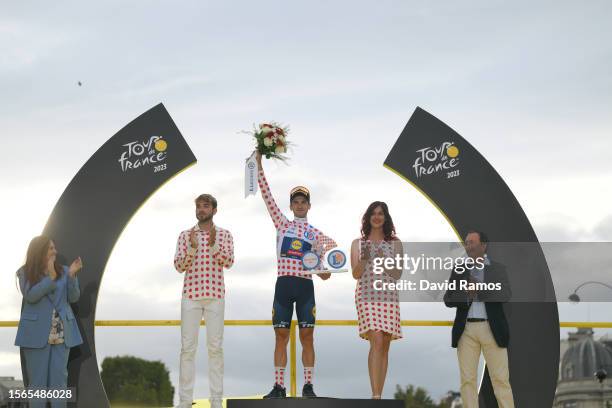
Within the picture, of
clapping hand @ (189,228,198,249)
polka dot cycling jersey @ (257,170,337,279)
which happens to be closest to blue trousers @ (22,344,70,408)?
clapping hand @ (189,228,198,249)

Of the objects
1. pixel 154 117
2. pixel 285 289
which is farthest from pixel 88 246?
pixel 285 289

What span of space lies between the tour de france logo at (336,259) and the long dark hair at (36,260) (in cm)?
263

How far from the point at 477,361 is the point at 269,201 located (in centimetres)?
243

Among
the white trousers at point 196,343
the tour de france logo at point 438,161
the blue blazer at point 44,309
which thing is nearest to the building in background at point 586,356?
the tour de france logo at point 438,161

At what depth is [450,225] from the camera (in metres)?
9.04

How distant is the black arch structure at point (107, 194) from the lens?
8859 millimetres

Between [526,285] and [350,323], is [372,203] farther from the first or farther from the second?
[526,285]

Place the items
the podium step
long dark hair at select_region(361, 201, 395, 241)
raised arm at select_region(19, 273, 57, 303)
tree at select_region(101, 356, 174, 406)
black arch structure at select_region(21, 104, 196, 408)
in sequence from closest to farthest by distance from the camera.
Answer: the podium step → long dark hair at select_region(361, 201, 395, 241) → raised arm at select_region(19, 273, 57, 303) → black arch structure at select_region(21, 104, 196, 408) → tree at select_region(101, 356, 174, 406)

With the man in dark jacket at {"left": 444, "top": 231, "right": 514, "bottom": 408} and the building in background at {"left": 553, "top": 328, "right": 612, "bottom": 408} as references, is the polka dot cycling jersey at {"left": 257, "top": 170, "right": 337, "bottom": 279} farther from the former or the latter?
the building in background at {"left": 553, "top": 328, "right": 612, "bottom": 408}

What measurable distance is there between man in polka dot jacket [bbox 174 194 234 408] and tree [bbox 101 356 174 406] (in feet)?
40.2

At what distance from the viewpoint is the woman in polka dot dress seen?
752 cm

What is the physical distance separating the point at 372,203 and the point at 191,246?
65.6 inches

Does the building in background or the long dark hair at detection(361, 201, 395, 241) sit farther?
the building in background

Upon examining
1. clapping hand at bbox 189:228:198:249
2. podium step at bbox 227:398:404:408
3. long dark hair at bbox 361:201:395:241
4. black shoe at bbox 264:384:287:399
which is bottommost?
podium step at bbox 227:398:404:408
